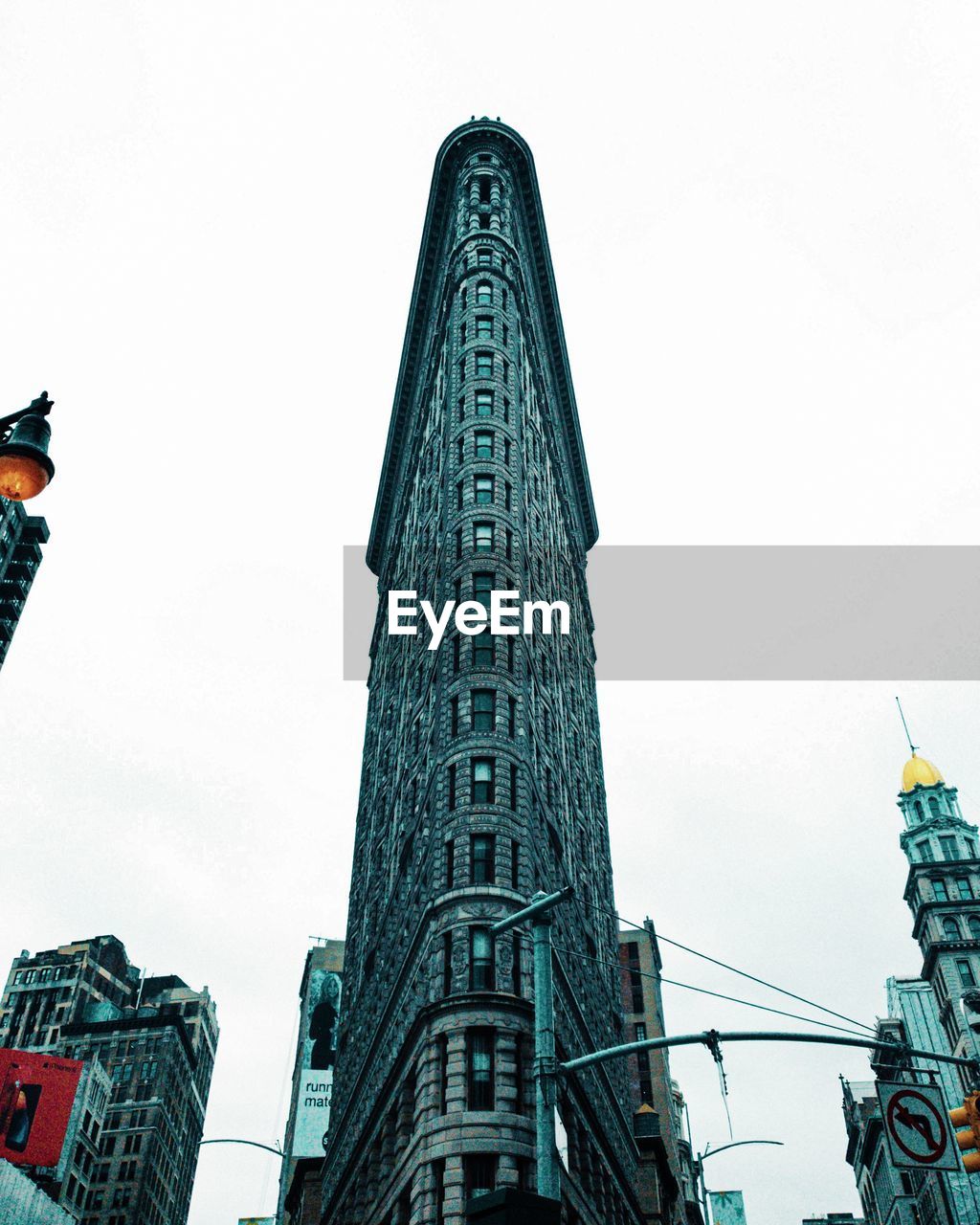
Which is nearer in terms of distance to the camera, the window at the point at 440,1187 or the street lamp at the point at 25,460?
the street lamp at the point at 25,460

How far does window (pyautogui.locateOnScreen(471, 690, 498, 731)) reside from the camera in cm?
5275

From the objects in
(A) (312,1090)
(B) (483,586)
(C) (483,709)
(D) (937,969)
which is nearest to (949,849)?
(D) (937,969)

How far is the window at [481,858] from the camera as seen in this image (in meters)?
46.5

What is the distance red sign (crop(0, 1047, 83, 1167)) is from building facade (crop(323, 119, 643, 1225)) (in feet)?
166

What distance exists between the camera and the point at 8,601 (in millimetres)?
122438

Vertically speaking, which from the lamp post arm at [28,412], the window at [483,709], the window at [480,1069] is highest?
the window at [483,709]

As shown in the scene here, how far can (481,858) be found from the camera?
47.3 m

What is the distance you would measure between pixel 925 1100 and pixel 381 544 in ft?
319

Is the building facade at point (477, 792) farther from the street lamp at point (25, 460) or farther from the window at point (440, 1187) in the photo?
the street lamp at point (25, 460)

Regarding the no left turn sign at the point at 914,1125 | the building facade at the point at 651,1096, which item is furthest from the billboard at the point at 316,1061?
the no left turn sign at the point at 914,1125

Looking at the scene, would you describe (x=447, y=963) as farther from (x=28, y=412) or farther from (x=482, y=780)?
(x=28, y=412)

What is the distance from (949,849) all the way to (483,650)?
96408 millimetres

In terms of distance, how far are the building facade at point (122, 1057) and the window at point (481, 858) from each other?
12534 centimetres

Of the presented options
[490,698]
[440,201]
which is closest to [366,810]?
[490,698]
